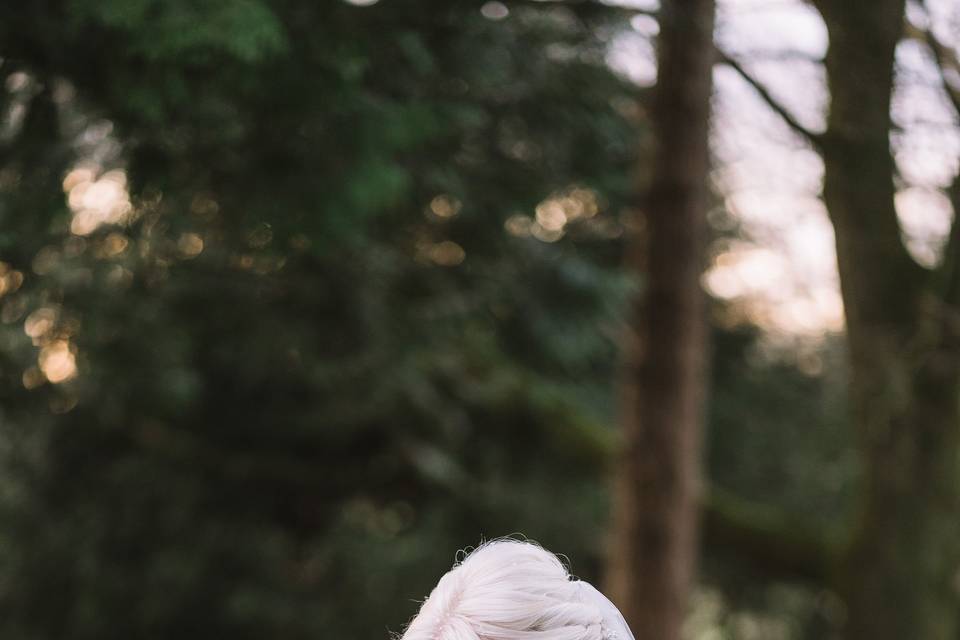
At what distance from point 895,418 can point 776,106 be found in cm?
198

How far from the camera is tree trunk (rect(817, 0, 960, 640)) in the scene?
605cm

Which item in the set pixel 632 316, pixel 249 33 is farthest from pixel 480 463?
pixel 249 33

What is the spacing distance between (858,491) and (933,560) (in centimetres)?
59

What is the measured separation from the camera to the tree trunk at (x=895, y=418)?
6.05 m

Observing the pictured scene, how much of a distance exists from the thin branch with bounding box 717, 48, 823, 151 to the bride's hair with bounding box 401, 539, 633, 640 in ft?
13.8

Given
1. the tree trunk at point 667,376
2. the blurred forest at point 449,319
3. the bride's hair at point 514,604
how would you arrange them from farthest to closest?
the tree trunk at point 667,376 → the blurred forest at point 449,319 → the bride's hair at point 514,604

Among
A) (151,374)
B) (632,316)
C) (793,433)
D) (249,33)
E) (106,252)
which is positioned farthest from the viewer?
(793,433)

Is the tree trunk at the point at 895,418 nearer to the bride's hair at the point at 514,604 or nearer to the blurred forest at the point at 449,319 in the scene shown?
the blurred forest at the point at 449,319

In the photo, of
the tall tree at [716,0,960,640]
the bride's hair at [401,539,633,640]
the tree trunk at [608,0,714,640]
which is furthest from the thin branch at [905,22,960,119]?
the bride's hair at [401,539,633,640]

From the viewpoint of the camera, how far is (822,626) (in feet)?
36.5

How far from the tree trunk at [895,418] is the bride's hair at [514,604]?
4.35m

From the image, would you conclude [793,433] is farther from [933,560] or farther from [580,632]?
[580,632]

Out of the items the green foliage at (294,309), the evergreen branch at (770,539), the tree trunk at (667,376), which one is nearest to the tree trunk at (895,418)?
the evergreen branch at (770,539)

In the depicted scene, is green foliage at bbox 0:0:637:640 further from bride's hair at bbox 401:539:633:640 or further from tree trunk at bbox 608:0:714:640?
bride's hair at bbox 401:539:633:640
